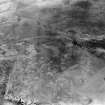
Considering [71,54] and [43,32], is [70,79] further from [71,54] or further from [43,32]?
[43,32]

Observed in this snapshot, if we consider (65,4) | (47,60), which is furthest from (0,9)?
(47,60)

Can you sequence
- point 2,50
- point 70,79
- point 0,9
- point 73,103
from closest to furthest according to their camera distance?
point 73,103 < point 70,79 < point 2,50 < point 0,9

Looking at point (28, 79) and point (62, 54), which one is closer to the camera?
point (28, 79)

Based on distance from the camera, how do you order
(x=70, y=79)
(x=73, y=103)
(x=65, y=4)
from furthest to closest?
(x=65, y=4) → (x=70, y=79) → (x=73, y=103)

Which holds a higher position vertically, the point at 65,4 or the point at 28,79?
the point at 65,4

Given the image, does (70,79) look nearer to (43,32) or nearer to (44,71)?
(44,71)

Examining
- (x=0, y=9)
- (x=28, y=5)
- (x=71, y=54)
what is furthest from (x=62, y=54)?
(x=0, y=9)

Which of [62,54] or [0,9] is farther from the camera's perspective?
[0,9]

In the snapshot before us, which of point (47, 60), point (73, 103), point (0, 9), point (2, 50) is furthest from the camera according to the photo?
point (0, 9)

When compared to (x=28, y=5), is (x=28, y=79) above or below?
below

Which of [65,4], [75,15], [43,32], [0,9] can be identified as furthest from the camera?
[0,9]
